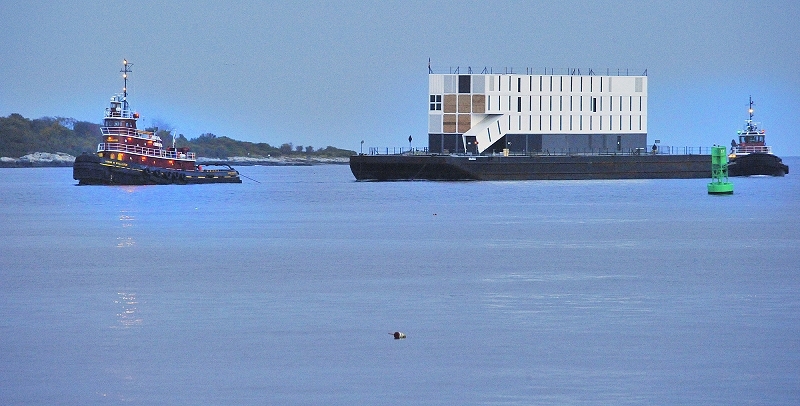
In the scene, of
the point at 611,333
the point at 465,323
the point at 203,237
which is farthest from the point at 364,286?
the point at 203,237

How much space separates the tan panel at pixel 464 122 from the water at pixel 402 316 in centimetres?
6960

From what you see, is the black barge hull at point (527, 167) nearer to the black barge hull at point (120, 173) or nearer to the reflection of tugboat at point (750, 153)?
the reflection of tugboat at point (750, 153)

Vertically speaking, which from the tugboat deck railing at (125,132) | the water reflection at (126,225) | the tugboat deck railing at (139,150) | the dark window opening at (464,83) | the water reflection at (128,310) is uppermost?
the dark window opening at (464,83)

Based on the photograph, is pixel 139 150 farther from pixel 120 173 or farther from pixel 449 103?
pixel 449 103

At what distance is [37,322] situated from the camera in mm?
21438

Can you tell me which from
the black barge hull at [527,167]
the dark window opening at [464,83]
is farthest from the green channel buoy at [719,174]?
the dark window opening at [464,83]

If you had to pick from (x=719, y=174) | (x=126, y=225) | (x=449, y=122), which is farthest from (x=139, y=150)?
(x=126, y=225)

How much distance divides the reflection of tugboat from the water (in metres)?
76.4

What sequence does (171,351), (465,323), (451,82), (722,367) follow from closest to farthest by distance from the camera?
(722,367)
(171,351)
(465,323)
(451,82)

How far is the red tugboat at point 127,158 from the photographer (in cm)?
9831

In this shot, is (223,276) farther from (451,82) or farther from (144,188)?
(451,82)

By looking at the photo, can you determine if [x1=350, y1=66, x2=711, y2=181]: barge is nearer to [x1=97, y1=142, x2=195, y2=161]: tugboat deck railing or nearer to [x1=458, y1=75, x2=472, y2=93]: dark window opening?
[x1=458, y1=75, x2=472, y2=93]: dark window opening

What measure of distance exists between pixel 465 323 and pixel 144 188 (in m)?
80.3

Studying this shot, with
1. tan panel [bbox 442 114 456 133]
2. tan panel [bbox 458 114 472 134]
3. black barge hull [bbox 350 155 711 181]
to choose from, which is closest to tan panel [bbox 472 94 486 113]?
tan panel [bbox 458 114 472 134]
